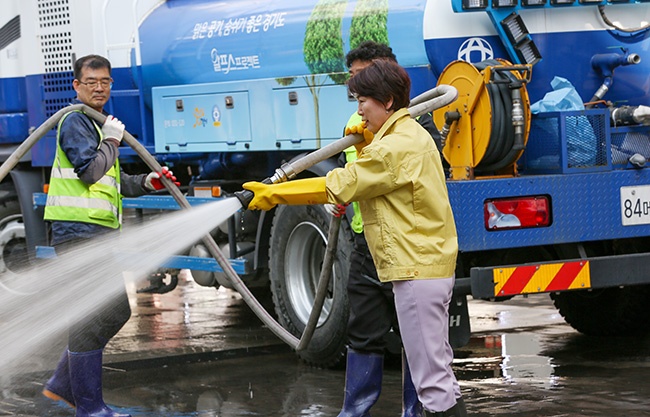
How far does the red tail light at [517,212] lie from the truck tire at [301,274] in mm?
1319

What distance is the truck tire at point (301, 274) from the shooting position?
26.5ft

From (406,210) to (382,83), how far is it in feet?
1.77

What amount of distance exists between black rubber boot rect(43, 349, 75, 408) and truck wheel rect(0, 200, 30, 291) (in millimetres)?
3889

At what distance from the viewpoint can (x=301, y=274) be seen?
8.48m

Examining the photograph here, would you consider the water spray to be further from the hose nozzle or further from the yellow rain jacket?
the hose nozzle

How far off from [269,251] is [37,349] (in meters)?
2.09

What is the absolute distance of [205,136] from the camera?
356 inches

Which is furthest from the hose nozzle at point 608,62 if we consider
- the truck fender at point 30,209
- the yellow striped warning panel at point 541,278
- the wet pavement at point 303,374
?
the truck fender at point 30,209

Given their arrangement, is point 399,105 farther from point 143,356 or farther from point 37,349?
point 37,349

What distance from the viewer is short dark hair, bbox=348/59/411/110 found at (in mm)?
5414

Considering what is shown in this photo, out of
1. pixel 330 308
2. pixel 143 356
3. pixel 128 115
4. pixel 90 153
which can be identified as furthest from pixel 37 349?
pixel 90 153

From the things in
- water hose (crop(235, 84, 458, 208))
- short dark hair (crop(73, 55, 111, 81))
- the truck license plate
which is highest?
short dark hair (crop(73, 55, 111, 81))

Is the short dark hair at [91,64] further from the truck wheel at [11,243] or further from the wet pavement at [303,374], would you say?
the truck wheel at [11,243]

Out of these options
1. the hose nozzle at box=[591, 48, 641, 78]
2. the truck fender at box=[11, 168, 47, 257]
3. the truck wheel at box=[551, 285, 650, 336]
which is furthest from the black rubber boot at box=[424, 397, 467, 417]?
the truck fender at box=[11, 168, 47, 257]
